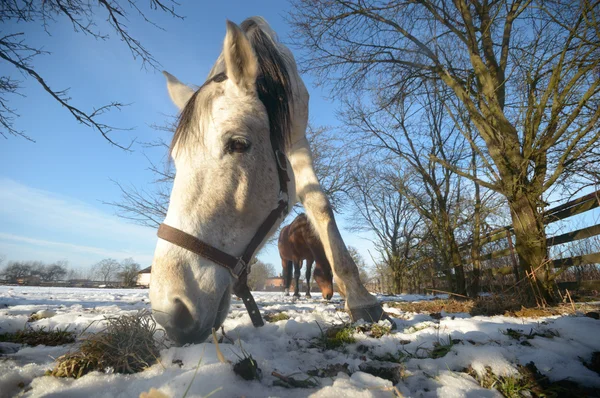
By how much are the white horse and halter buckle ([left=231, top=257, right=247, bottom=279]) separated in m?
0.04

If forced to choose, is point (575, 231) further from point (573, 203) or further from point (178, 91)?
point (178, 91)

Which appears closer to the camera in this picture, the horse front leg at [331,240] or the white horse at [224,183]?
the white horse at [224,183]

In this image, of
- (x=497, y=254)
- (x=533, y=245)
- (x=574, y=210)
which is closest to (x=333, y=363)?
(x=533, y=245)

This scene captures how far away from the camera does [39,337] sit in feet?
5.82

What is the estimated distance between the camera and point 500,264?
659 cm

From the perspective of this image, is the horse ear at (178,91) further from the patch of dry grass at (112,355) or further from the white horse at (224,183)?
the patch of dry grass at (112,355)

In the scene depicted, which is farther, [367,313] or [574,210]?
[574,210]

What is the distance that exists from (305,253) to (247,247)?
6980mm

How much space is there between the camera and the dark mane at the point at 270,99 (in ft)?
6.69

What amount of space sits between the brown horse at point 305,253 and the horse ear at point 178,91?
219 centimetres

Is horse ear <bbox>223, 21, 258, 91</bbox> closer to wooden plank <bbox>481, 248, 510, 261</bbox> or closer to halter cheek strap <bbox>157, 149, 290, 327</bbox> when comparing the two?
halter cheek strap <bbox>157, 149, 290, 327</bbox>

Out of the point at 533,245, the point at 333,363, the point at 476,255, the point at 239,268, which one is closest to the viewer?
the point at 333,363

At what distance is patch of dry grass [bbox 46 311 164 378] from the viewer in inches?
43.4

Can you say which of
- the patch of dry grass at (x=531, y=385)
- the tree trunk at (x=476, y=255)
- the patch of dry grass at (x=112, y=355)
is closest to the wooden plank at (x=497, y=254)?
the tree trunk at (x=476, y=255)
